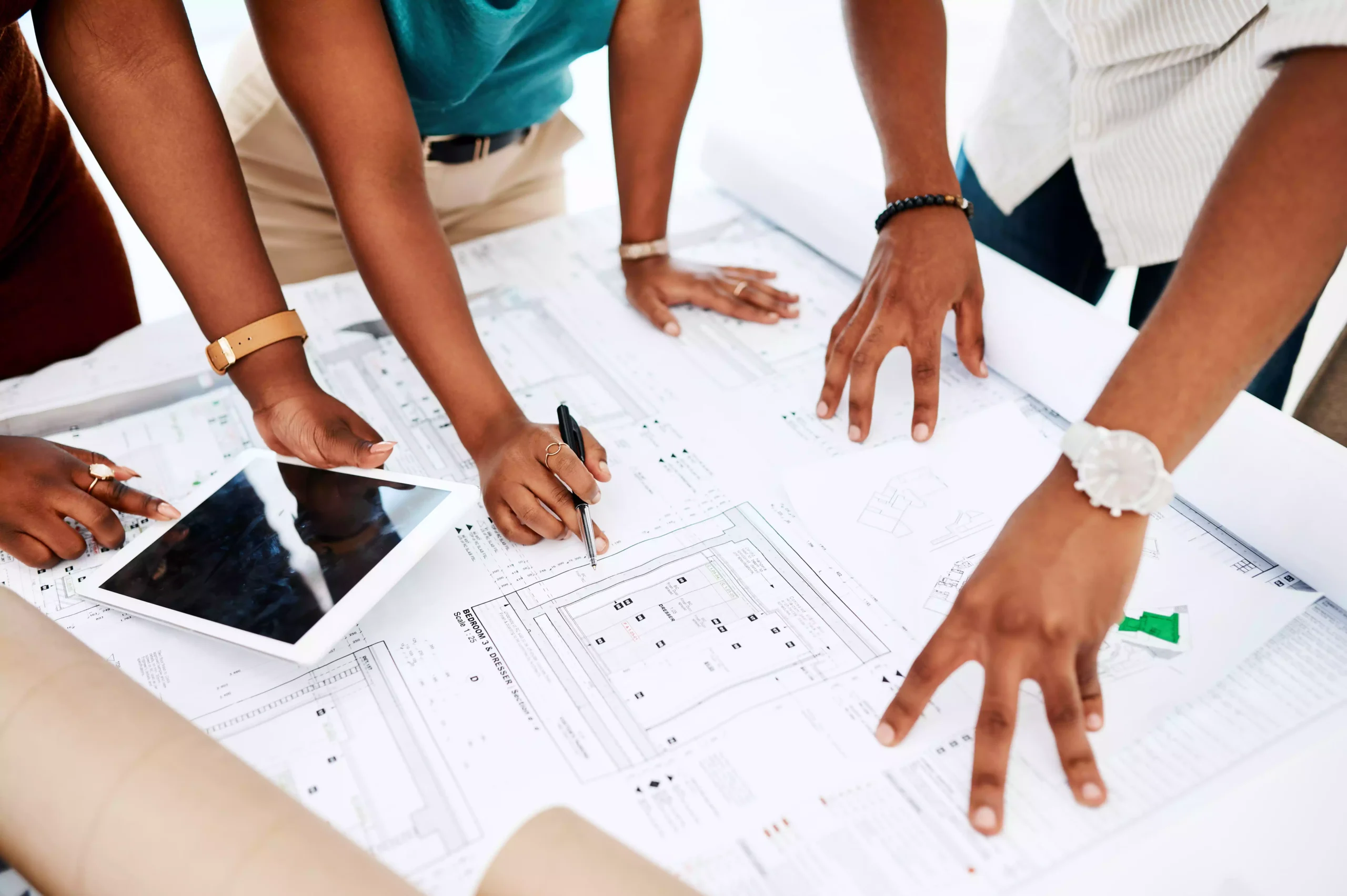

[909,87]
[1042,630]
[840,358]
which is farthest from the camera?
[909,87]

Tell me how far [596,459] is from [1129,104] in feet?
2.47

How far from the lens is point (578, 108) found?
3291 millimetres

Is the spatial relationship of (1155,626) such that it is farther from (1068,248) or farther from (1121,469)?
(1068,248)

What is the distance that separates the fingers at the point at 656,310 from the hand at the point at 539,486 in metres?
0.30

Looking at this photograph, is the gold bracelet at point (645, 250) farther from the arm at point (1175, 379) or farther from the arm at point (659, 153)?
the arm at point (1175, 379)

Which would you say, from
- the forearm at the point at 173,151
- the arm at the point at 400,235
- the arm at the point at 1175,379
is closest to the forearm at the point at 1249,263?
the arm at the point at 1175,379

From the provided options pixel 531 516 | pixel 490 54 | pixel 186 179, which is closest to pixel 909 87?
pixel 490 54

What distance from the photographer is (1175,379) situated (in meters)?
0.70

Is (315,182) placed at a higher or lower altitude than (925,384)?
higher

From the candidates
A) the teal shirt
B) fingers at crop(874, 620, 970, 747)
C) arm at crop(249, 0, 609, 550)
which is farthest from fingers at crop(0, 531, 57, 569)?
fingers at crop(874, 620, 970, 747)

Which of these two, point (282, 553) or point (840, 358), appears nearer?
point (282, 553)

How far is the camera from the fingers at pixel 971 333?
105cm

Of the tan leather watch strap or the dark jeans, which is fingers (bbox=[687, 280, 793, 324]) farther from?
the tan leather watch strap

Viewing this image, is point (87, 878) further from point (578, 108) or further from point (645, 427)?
point (578, 108)
